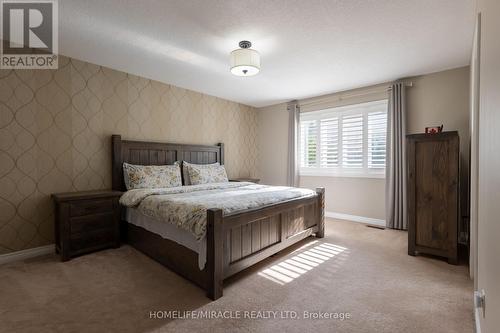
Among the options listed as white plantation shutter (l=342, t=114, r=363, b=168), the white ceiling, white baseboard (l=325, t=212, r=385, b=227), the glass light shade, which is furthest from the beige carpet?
the white ceiling

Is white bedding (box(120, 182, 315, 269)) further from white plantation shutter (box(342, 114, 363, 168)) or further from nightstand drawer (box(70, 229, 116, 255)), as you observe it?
white plantation shutter (box(342, 114, 363, 168))

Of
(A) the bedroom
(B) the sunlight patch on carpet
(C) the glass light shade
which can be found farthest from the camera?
(C) the glass light shade

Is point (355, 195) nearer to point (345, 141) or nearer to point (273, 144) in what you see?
point (345, 141)

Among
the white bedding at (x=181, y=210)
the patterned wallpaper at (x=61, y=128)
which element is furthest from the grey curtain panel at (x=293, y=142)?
the patterned wallpaper at (x=61, y=128)

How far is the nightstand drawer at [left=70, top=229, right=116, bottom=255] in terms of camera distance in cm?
261

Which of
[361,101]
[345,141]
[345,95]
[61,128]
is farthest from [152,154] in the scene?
[361,101]

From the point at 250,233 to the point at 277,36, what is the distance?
1976mm

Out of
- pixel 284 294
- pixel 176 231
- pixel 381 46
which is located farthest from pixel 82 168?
pixel 381 46

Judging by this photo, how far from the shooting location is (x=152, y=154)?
3637 millimetres

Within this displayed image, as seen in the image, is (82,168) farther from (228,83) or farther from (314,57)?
(314,57)

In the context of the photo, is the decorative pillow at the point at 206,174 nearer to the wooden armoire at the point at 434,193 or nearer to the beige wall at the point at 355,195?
the beige wall at the point at 355,195

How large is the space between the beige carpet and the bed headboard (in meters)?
1.17

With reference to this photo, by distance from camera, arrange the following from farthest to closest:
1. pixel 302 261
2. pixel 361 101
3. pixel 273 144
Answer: pixel 273 144
pixel 361 101
pixel 302 261

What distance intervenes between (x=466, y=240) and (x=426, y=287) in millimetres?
1466
